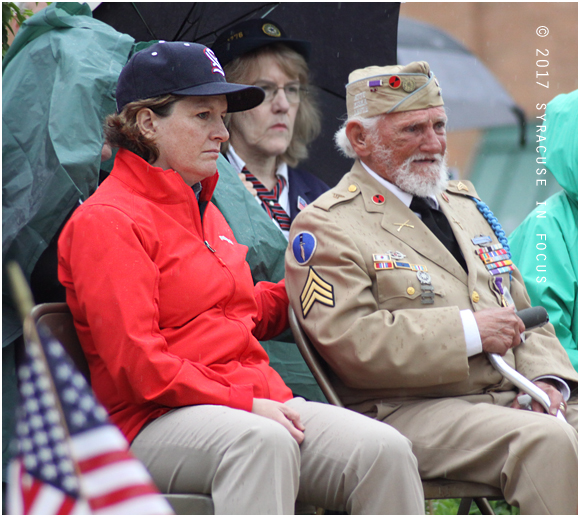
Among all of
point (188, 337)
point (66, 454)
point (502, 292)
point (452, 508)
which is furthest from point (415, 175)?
point (452, 508)

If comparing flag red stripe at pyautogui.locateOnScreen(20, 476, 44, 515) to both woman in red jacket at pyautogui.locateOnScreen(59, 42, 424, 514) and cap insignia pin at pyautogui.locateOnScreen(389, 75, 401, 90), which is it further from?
cap insignia pin at pyautogui.locateOnScreen(389, 75, 401, 90)

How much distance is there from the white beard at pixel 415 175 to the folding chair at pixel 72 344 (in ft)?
4.75

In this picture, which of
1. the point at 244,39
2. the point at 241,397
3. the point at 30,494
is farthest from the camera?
the point at 244,39

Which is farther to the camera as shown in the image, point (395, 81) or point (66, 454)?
point (395, 81)

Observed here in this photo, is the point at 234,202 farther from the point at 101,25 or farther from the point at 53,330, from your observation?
the point at 53,330

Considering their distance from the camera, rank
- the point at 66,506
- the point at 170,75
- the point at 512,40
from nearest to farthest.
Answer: the point at 66,506, the point at 170,75, the point at 512,40

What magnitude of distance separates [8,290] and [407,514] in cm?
149

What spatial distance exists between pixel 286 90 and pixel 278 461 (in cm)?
262

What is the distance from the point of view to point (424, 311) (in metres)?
2.99

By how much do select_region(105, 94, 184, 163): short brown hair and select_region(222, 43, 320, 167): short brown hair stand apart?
143 centimetres

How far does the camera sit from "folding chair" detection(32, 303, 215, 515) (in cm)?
237

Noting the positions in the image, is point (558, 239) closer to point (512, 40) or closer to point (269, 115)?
point (269, 115)

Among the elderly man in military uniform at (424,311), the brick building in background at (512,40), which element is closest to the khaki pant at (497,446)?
the elderly man in military uniform at (424,311)

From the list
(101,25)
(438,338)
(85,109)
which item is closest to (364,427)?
(438,338)
